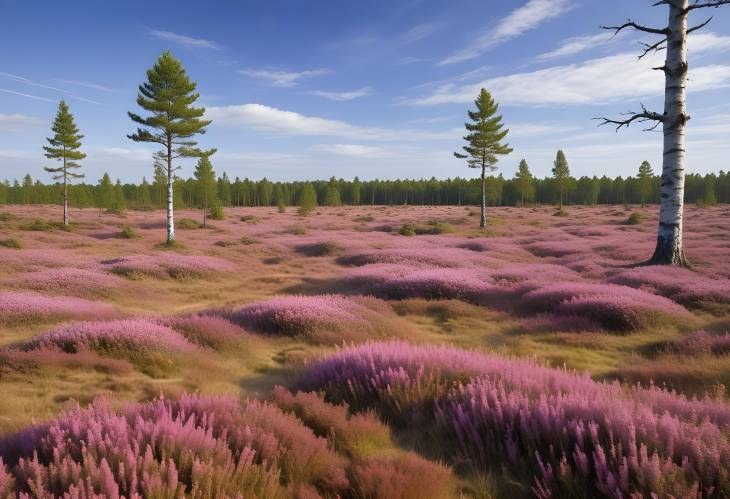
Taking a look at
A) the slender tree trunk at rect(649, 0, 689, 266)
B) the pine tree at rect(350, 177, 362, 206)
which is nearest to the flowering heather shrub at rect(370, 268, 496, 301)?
the slender tree trunk at rect(649, 0, 689, 266)

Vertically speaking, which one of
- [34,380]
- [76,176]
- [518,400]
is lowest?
[34,380]

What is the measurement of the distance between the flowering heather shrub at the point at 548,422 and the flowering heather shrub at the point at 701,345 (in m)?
3.47

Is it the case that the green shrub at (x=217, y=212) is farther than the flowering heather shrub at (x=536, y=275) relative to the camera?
Yes

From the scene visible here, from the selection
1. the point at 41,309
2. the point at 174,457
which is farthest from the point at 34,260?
the point at 174,457

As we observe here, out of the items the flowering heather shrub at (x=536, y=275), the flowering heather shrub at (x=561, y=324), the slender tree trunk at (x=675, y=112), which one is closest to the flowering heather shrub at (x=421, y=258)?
the flowering heather shrub at (x=536, y=275)

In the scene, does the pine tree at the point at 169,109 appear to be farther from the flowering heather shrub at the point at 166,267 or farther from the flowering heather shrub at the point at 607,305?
the flowering heather shrub at the point at 607,305

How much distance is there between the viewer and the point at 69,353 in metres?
6.78

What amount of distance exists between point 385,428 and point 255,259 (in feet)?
64.4

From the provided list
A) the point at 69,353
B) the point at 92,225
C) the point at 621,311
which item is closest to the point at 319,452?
the point at 69,353

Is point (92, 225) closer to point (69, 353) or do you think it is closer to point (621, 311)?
point (69, 353)

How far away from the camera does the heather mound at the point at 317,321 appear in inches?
330

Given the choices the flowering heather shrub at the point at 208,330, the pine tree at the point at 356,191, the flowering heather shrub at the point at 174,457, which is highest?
the pine tree at the point at 356,191

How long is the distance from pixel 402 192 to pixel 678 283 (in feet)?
448

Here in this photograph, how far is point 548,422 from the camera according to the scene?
3.00 m
